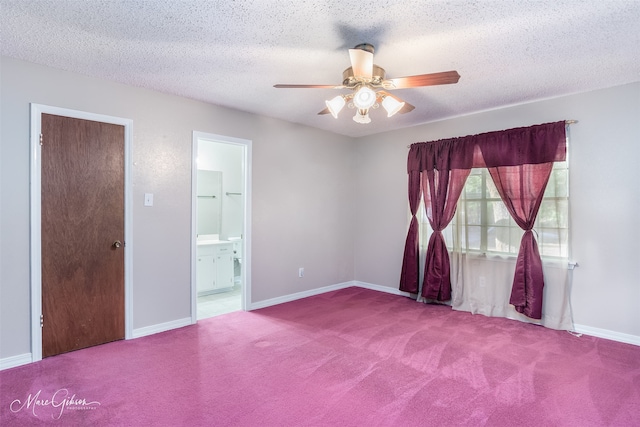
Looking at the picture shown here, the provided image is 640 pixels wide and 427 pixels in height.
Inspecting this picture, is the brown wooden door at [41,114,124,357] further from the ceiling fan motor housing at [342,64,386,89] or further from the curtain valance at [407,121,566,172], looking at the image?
the curtain valance at [407,121,566,172]

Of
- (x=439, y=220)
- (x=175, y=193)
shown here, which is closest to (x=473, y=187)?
(x=439, y=220)

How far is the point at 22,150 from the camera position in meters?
2.60

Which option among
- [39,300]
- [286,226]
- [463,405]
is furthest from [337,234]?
[39,300]

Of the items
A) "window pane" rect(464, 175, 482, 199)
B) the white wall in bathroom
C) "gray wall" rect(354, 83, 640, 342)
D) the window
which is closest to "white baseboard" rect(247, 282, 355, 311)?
the white wall in bathroom

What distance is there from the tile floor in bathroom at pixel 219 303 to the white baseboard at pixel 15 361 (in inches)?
58.5

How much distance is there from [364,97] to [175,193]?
2.22 m

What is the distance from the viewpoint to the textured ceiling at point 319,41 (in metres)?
1.95

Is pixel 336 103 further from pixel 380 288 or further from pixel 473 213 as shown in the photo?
pixel 380 288

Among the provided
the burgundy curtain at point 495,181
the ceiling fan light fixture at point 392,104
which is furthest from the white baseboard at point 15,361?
the burgundy curtain at point 495,181

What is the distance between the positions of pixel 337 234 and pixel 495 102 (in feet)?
8.97

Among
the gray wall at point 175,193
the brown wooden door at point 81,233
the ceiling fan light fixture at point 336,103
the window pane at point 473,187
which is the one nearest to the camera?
the ceiling fan light fixture at point 336,103

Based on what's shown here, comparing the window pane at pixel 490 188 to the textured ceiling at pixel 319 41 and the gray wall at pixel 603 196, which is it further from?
the textured ceiling at pixel 319 41

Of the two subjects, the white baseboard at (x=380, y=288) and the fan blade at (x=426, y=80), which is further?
the white baseboard at (x=380, y=288)

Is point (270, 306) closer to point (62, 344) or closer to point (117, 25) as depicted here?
point (62, 344)
